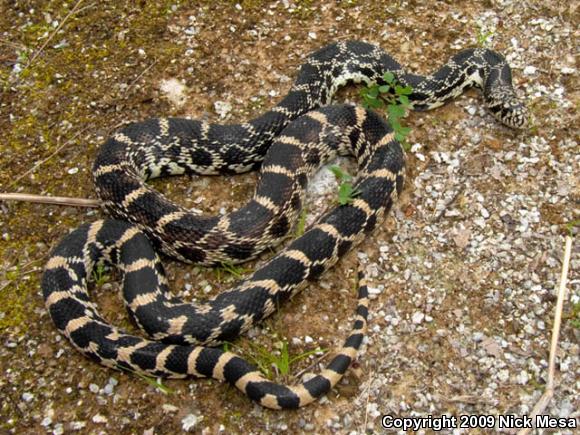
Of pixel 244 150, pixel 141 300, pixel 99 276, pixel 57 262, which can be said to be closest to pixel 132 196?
pixel 99 276

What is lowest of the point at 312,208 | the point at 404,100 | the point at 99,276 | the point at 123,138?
the point at 99,276

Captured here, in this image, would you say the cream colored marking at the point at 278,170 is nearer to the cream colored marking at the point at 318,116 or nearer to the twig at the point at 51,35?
the cream colored marking at the point at 318,116

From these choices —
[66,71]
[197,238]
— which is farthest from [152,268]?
[66,71]

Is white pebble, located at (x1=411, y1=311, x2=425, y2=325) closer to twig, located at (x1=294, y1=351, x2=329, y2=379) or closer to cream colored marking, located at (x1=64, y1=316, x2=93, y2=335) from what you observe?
twig, located at (x1=294, y1=351, x2=329, y2=379)

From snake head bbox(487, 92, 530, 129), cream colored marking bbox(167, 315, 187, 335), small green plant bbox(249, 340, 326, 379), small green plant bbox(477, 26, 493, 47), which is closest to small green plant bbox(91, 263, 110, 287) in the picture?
cream colored marking bbox(167, 315, 187, 335)

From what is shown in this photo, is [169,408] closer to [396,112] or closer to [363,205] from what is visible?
[363,205]

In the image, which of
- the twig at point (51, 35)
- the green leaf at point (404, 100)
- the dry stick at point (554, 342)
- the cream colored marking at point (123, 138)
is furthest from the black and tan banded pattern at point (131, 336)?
the twig at point (51, 35)
